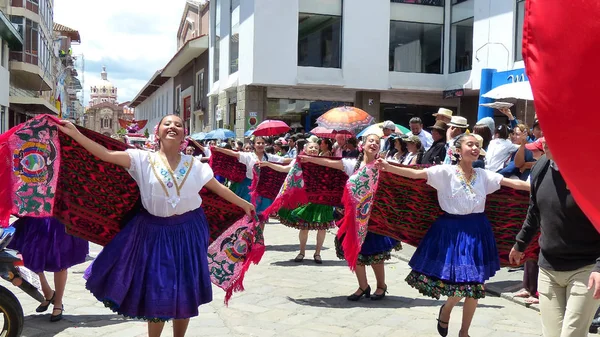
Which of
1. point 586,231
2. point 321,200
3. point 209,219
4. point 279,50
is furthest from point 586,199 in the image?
point 279,50

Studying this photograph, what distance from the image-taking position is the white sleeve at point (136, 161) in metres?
4.20

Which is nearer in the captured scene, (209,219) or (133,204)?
(133,204)

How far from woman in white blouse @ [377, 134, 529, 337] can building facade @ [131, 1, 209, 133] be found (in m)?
27.1

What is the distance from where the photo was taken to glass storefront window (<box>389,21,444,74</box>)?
931 inches

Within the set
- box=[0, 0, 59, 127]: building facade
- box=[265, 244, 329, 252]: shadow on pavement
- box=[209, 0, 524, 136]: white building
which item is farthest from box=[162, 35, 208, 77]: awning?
box=[265, 244, 329, 252]: shadow on pavement

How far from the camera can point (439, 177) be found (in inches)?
201

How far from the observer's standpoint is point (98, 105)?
126188mm

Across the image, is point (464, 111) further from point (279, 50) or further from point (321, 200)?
point (321, 200)

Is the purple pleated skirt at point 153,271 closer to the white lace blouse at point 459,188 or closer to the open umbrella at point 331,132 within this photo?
the white lace blouse at point 459,188

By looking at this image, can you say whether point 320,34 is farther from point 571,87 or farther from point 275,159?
point 571,87

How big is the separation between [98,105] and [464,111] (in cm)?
11219

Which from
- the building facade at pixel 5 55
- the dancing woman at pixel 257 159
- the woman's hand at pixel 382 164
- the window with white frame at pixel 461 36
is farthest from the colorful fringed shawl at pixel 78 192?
the building facade at pixel 5 55

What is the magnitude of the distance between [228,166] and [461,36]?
15480mm

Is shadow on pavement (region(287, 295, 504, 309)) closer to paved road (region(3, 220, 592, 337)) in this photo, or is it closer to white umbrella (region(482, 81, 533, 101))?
paved road (region(3, 220, 592, 337))
